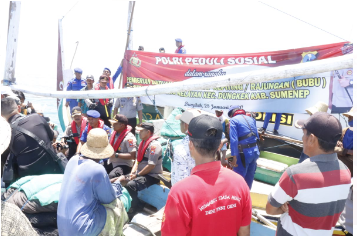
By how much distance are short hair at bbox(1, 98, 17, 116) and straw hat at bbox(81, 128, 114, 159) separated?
1.34 meters

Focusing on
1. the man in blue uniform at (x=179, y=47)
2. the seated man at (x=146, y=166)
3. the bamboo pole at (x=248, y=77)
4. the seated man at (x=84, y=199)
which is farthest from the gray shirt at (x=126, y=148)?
the man in blue uniform at (x=179, y=47)

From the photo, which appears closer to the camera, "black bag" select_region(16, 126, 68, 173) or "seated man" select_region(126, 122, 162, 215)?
"black bag" select_region(16, 126, 68, 173)

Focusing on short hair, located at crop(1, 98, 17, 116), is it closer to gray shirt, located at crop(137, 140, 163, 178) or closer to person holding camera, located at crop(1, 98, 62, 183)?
person holding camera, located at crop(1, 98, 62, 183)

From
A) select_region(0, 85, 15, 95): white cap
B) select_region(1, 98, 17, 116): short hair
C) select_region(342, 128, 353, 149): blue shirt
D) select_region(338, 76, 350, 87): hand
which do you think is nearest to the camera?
select_region(1, 98, 17, 116): short hair

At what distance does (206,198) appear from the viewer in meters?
1.64

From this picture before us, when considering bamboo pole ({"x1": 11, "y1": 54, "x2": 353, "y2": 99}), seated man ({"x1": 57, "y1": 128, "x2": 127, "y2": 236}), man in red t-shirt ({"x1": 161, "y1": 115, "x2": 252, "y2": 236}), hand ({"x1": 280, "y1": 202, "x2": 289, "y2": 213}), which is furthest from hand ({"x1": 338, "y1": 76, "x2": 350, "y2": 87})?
seated man ({"x1": 57, "y1": 128, "x2": 127, "y2": 236})

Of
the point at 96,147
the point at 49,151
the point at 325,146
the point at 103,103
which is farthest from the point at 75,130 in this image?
the point at 325,146

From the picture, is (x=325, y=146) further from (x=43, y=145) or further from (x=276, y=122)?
(x=276, y=122)

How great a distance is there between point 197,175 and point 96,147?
156cm

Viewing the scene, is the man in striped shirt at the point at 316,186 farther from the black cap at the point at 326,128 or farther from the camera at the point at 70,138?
the camera at the point at 70,138

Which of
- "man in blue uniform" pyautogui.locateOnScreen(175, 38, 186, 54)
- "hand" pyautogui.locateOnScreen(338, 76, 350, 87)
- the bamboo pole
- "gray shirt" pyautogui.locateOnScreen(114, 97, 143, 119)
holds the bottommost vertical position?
"gray shirt" pyautogui.locateOnScreen(114, 97, 143, 119)

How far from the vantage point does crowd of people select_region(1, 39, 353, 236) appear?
1683mm

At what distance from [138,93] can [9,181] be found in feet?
7.22

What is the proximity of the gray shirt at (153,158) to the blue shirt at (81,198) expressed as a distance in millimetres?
1503
